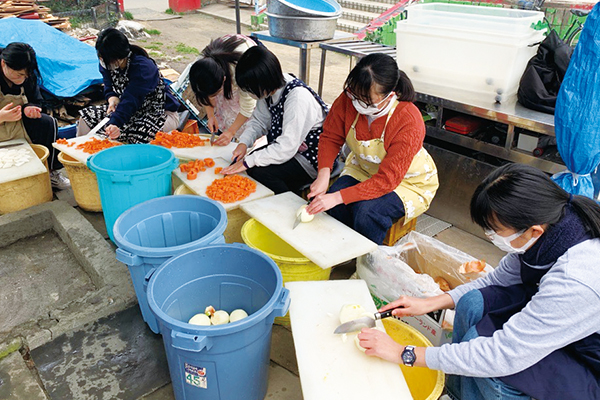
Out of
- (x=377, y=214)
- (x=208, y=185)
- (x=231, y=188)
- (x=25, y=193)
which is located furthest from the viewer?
(x=25, y=193)

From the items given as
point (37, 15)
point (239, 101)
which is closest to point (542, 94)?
point (239, 101)

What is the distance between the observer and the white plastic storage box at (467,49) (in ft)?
10.1

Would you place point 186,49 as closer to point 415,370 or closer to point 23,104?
point 23,104

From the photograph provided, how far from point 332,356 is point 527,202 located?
0.91 m

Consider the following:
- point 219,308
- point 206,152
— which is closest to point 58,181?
point 206,152

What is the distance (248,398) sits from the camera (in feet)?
6.71

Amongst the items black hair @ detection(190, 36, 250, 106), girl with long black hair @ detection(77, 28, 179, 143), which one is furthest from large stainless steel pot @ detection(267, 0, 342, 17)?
girl with long black hair @ detection(77, 28, 179, 143)

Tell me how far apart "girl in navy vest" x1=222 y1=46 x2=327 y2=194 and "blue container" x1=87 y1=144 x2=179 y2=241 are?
0.46 m

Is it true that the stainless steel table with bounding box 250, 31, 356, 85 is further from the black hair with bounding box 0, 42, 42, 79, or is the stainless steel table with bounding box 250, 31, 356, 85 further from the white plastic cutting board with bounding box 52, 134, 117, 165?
the black hair with bounding box 0, 42, 42, 79

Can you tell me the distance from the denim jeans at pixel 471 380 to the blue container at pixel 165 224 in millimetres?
1208

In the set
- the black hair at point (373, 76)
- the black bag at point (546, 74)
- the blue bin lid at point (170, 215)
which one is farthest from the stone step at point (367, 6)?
the blue bin lid at point (170, 215)

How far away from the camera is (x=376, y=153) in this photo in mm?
2768

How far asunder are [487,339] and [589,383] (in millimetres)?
361

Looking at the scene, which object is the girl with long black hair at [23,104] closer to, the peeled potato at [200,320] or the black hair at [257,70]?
the black hair at [257,70]
